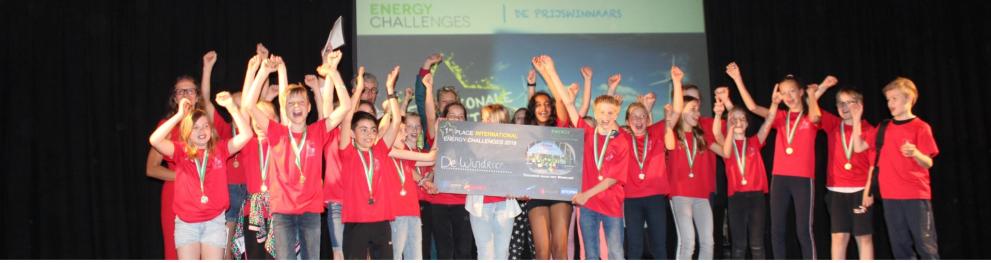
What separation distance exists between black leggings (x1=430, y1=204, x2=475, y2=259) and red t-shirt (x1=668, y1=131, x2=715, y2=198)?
141 centimetres

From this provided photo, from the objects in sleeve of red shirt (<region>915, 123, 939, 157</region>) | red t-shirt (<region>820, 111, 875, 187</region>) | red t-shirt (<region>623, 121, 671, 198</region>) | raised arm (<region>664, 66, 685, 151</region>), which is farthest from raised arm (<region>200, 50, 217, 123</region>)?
sleeve of red shirt (<region>915, 123, 939, 157</region>)

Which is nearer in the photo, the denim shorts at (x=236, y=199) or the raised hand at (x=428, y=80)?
the denim shorts at (x=236, y=199)

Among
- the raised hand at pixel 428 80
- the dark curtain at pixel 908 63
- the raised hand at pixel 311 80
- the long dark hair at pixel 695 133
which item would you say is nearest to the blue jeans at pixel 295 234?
the raised hand at pixel 311 80

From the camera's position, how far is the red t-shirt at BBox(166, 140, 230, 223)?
5.22 metres

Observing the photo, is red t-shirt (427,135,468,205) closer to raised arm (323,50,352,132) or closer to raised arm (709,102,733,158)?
raised arm (323,50,352,132)

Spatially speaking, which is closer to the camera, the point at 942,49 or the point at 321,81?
the point at 321,81

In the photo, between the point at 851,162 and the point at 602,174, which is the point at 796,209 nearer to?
the point at 851,162

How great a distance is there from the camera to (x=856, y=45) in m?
8.16

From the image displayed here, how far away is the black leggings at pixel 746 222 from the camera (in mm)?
6391

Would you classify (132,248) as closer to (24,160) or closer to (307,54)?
(24,160)

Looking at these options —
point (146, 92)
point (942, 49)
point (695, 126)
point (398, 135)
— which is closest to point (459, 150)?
point (398, 135)

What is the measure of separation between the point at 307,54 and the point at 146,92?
4.11 feet

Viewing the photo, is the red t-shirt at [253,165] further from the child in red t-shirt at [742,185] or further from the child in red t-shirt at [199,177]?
the child in red t-shirt at [742,185]

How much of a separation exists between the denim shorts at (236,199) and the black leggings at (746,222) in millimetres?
3199
